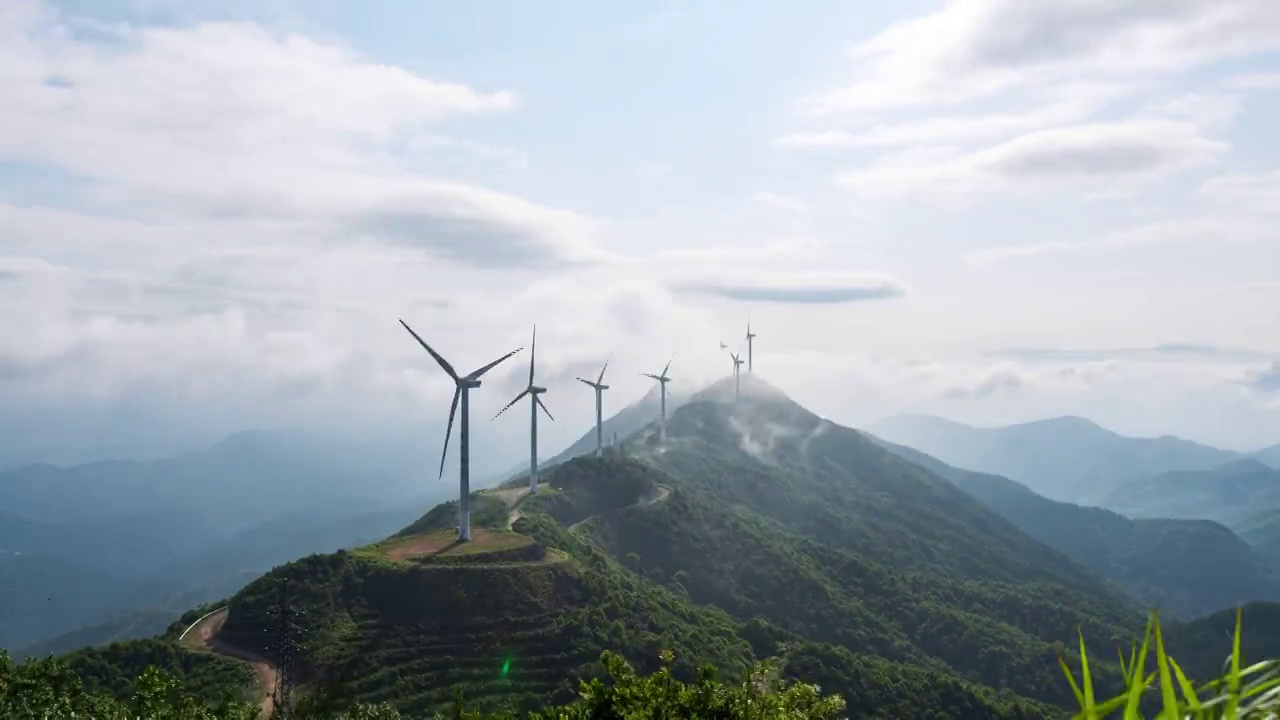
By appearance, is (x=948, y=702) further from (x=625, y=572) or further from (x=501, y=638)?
(x=501, y=638)

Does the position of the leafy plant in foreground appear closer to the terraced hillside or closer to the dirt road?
the dirt road

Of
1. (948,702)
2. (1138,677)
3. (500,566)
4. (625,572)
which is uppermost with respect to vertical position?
(1138,677)

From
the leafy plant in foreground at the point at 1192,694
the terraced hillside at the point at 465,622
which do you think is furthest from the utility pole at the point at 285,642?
the leafy plant in foreground at the point at 1192,694

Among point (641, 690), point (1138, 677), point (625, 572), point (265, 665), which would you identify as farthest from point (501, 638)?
point (1138, 677)

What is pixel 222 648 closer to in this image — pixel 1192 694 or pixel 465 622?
pixel 465 622

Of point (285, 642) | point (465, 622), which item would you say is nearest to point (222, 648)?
point (285, 642)

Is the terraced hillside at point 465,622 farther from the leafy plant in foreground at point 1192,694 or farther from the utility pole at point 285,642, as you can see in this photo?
the leafy plant in foreground at point 1192,694
